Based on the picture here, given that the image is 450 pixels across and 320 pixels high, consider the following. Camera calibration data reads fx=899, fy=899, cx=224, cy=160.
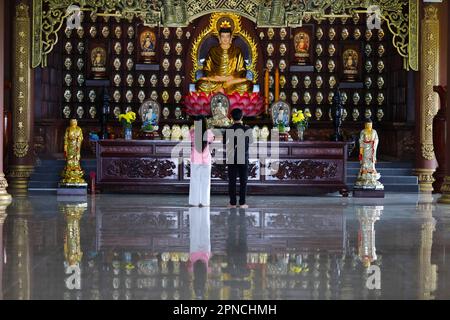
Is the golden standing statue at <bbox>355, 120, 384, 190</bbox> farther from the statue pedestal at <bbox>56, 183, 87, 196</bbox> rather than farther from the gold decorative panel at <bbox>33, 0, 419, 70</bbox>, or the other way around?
the statue pedestal at <bbox>56, 183, 87, 196</bbox>

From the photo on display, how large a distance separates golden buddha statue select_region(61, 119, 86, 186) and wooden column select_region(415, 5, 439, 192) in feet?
20.8

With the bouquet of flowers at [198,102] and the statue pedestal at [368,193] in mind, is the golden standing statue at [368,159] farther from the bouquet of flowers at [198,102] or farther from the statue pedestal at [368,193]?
the bouquet of flowers at [198,102]

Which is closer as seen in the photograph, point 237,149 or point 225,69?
point 237,149

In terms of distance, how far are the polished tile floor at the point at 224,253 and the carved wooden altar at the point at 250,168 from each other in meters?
3.04

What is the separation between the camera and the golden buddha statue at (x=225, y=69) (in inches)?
780

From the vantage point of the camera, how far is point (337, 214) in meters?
11.8

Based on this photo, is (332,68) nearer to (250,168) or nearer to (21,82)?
(250,168)

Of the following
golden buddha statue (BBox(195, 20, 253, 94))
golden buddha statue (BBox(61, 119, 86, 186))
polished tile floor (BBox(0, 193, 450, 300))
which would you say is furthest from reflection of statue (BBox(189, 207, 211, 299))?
golden buddha statue (BBox(195, 20, 253, 94))

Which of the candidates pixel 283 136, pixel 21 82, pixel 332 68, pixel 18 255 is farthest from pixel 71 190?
pixel 18 255

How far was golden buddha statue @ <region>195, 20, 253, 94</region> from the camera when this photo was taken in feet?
65.0

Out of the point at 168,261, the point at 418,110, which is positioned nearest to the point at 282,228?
the point at 168,261

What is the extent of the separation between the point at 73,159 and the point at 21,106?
2.30 metres

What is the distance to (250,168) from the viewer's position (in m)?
15.9
